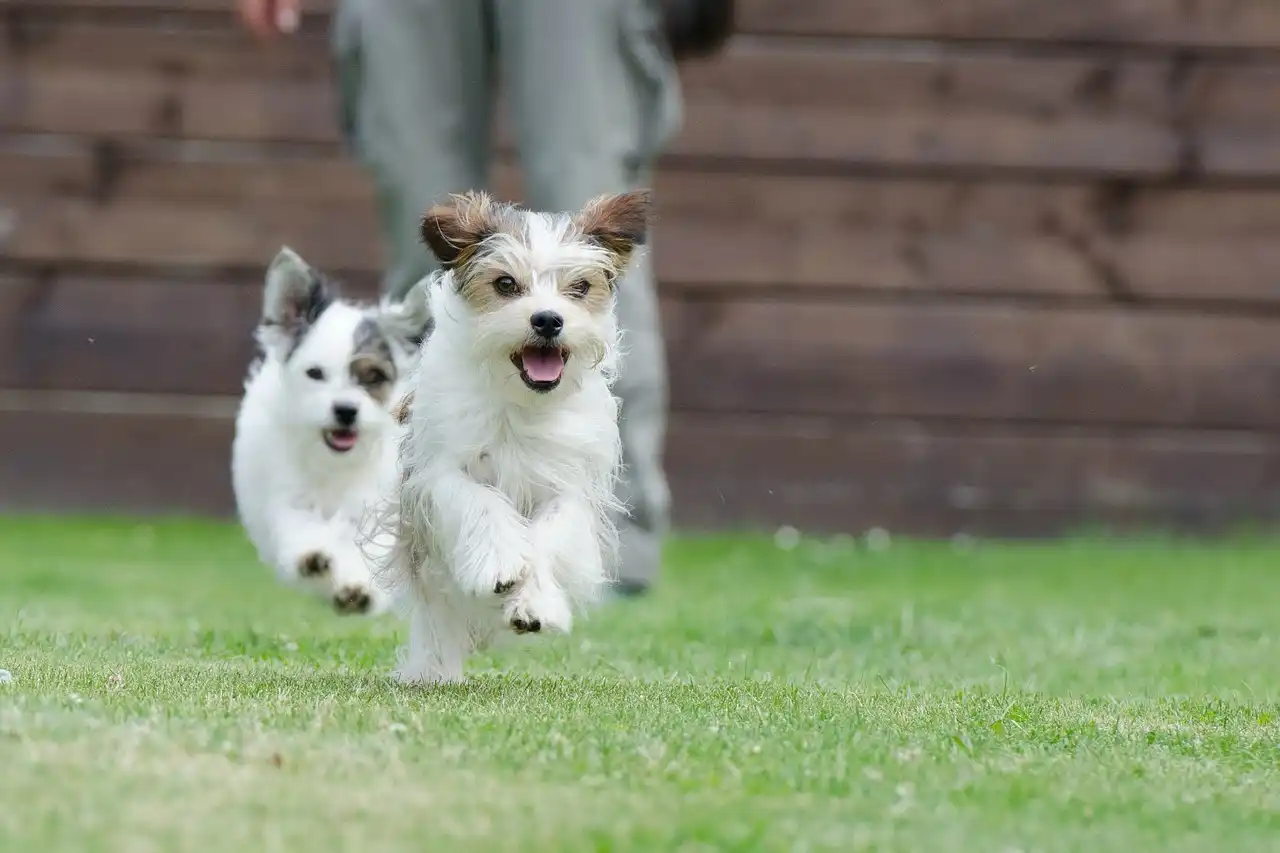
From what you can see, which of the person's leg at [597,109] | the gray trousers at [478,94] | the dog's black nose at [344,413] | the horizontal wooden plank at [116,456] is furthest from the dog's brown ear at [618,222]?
the horizontal wooden plank at [116,456]

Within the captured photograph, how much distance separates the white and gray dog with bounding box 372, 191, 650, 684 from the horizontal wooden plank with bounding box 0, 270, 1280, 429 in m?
4.91

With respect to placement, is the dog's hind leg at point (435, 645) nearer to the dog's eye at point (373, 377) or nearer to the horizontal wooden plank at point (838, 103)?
the dog's eye at point (373, 377)

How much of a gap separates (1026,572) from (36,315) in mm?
4516

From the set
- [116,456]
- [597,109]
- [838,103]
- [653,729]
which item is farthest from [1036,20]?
[653,729]

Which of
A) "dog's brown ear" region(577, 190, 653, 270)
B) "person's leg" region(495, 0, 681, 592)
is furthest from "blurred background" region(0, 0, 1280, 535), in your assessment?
"dog's brown ear" region(577, 190, 653, 270)

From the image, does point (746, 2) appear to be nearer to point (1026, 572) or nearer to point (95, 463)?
point (1026, 572)

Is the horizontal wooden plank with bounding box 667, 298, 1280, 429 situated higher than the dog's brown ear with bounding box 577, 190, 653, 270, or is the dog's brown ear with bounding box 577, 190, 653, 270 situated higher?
the dog's brown ear with bounding box 577, 190, 653, 270

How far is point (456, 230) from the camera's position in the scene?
15.0ft

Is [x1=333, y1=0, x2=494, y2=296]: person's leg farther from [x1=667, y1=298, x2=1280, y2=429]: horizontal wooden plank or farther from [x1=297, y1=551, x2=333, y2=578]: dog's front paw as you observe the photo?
[x1=667, y1=298, x2=1280, y2=429]: horizontal wooden plank

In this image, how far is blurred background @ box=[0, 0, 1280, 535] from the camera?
9609 millimetres

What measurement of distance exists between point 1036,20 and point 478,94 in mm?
3764

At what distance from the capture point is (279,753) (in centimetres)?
330

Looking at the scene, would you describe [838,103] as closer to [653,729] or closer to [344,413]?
[344,413]

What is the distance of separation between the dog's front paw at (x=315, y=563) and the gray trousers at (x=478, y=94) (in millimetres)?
1191
